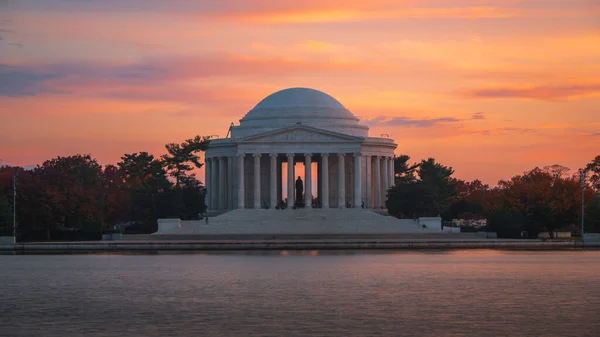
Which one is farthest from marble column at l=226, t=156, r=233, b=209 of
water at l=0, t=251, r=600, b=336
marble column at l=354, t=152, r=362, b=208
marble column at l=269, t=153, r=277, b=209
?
water at l=0, t=251, r=600, b=336

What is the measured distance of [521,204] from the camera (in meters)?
130

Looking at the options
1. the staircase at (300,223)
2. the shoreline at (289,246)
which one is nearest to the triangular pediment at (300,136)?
the staircase at (300,223)

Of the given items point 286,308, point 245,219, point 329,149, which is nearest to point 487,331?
point 286,308

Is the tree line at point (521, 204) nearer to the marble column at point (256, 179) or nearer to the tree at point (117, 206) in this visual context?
the marble column at point (256, 179)

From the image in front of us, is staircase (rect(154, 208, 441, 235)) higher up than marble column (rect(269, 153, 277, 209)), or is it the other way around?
marble column (rect(269, 153, 277, 209))

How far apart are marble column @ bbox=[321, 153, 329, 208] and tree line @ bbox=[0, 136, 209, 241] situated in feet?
51.6

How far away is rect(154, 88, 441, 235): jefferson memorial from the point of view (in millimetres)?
146000

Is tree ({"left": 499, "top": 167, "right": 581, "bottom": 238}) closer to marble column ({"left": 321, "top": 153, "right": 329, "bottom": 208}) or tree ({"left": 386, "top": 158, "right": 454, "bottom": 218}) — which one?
tree ({"left": 386, "top": 158, "right": 454, "bottom": 218})

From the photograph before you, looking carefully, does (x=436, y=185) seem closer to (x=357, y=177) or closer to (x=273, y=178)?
(x=357, y=177)

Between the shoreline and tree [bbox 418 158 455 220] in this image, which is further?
tree [bbox 418 158 455 220]

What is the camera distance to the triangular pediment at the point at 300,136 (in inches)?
6058

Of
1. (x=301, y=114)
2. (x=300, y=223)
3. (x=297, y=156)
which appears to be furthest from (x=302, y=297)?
(x=301, y=114)

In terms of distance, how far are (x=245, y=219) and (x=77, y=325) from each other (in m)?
92.0

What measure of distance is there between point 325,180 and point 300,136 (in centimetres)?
669
